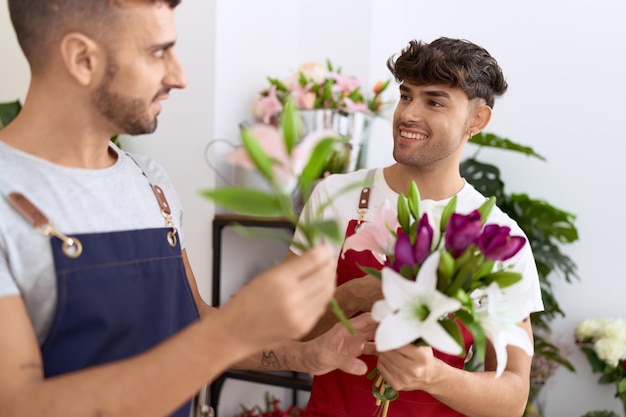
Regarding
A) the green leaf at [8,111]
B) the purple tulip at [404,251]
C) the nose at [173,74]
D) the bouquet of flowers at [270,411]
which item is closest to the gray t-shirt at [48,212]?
the nose at [173,74]

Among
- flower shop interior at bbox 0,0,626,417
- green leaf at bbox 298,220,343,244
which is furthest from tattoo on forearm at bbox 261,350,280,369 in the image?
flower shop interior at bbox 0,0,626,417

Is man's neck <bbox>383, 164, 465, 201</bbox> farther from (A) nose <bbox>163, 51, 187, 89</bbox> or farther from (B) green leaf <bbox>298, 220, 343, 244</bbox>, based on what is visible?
(B) green leaf <bbox>298, 220, 343, 244</bbox>

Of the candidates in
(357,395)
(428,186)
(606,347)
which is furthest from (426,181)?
(606,347)

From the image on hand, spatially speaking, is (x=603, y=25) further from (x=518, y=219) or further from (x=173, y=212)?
(x=173, y=212)

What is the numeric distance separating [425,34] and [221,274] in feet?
4.93

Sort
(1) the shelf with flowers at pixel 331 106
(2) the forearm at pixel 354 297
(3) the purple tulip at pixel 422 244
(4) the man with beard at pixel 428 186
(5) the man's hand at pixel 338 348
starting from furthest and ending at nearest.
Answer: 1. (1) the shelf with flowers at pixel 331 106
2. (4) the man with beard at pixel 428 186
3. (2) the forearm at pixel 354 297
4. (5) the man's hand at pixel 338 348
5. (3) the purple tulip at pixel 422 244

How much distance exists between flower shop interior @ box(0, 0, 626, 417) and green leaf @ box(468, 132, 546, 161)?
0.20 metres

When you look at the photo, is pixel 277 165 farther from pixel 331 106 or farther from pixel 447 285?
pixel 331 106

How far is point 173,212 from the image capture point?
4.91 ft

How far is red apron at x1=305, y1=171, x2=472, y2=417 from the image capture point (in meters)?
1.84

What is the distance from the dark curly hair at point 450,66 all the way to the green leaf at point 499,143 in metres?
1.22

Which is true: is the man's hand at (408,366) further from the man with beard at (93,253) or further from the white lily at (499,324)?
the man with beard at (93,253)

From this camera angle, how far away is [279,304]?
959 mm

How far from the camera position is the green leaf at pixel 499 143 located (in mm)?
3221
